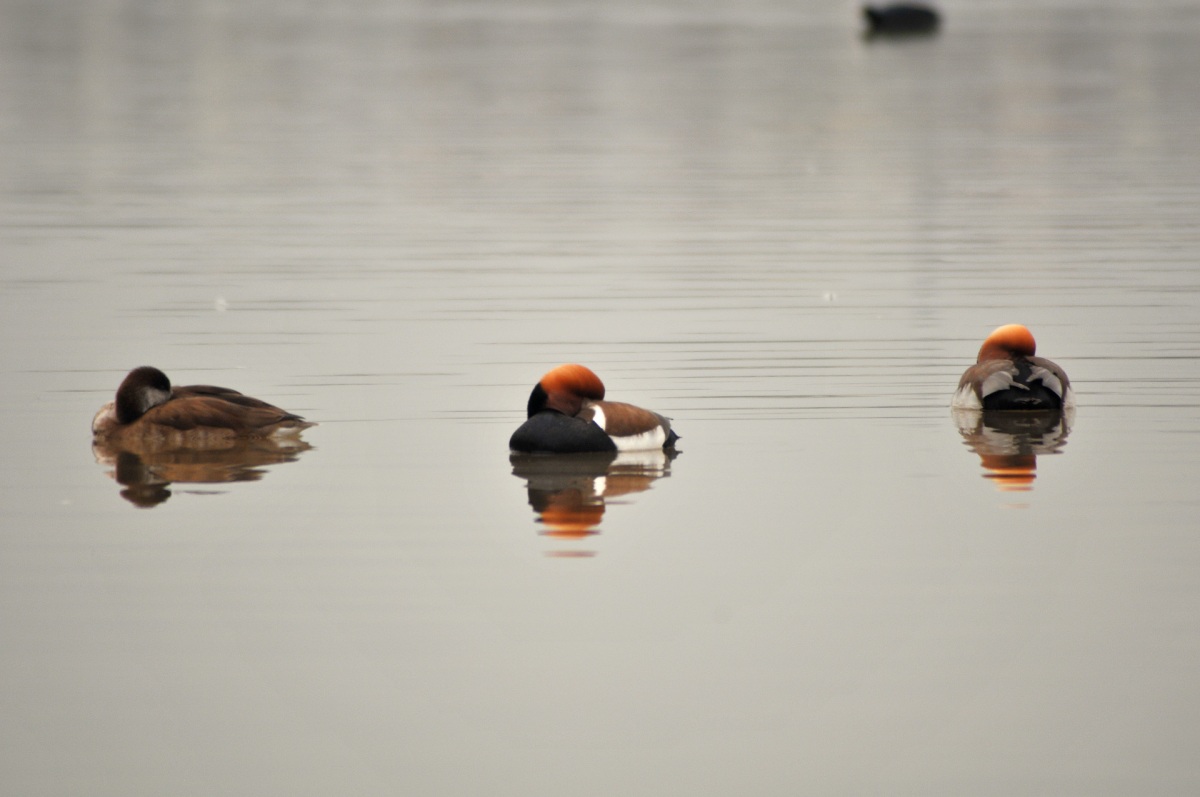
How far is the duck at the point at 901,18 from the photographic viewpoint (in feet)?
Answer: 219

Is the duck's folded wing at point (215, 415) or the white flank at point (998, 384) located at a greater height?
the white flank at point (998, 384)

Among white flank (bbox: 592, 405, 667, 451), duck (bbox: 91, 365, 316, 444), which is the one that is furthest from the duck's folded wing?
white flank (bbox: 592, 405, 667, 451)

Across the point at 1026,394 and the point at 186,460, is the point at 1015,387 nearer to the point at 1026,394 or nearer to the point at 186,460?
the point at 1026,394

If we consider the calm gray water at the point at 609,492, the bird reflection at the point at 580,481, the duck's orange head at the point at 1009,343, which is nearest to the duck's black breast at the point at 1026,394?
the calm gray water at the point at 609,492

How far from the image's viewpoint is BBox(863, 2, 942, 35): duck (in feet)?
219

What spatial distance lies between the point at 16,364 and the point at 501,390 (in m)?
3.57

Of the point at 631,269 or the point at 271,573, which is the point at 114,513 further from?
the point at 631,269

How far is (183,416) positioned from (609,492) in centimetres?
265

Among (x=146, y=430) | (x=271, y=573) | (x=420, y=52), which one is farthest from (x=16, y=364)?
(x=420, y=52)

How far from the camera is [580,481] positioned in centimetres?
1055

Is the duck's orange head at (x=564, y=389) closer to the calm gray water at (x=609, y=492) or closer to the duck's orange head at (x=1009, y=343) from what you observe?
the calm gray water at (x=609, y=492)

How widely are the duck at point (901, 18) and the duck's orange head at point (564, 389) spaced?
57.0 m

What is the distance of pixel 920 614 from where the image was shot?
26.3ft

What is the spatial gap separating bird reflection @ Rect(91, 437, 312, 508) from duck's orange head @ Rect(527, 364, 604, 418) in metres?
1.44
